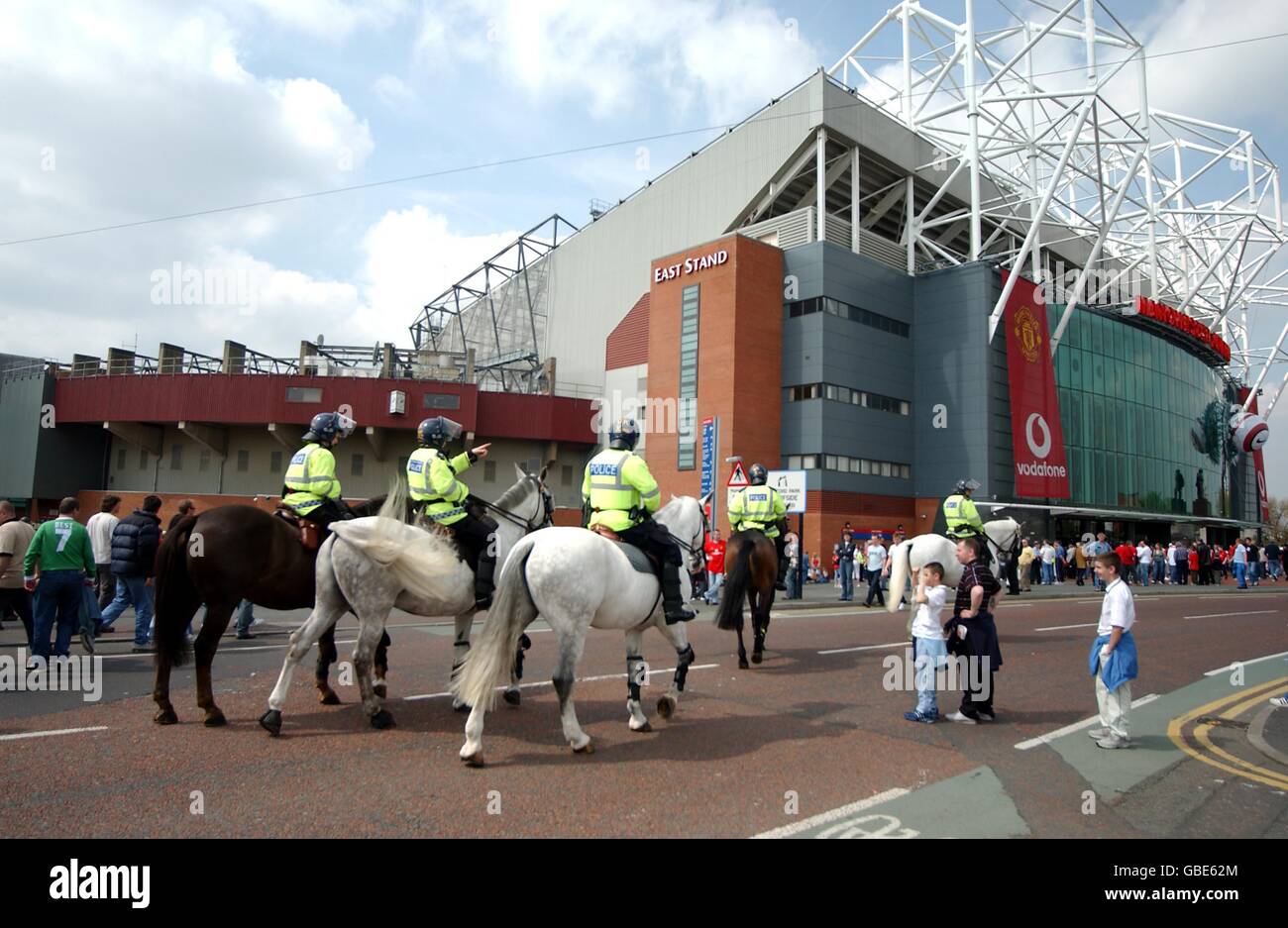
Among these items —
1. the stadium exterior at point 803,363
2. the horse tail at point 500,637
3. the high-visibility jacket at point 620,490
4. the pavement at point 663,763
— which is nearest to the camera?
the pavement at point 663,763

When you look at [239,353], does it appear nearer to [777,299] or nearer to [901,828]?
[777,299]

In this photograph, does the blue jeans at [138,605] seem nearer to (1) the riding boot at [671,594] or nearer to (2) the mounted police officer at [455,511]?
(2) the mounted police officer at [455,511]

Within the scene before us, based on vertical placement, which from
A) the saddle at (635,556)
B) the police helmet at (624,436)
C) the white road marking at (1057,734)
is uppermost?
the police helmet at (624,436)

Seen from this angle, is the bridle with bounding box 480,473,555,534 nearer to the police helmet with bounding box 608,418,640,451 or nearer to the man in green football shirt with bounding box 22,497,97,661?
the police helmet with bounding box 608,418,640,451

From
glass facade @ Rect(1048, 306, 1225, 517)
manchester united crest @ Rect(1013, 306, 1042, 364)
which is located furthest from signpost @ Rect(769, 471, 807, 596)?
glass facade @ Rect(1048, 306, 1225, 517)

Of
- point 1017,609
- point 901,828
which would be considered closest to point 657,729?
point 901,828

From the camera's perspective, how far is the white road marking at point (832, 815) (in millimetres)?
4266

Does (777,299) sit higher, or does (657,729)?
(777,299)

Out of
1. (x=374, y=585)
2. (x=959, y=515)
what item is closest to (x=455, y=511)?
(x=374, y=585)

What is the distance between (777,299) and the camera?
121ft

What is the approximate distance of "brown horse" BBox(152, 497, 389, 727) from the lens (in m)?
6.47

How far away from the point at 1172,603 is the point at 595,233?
3711 centimetres

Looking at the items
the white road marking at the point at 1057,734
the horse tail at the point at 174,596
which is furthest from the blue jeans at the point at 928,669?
the horse tail at the point at 174,596

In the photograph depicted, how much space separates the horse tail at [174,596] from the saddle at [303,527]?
2.46ft
